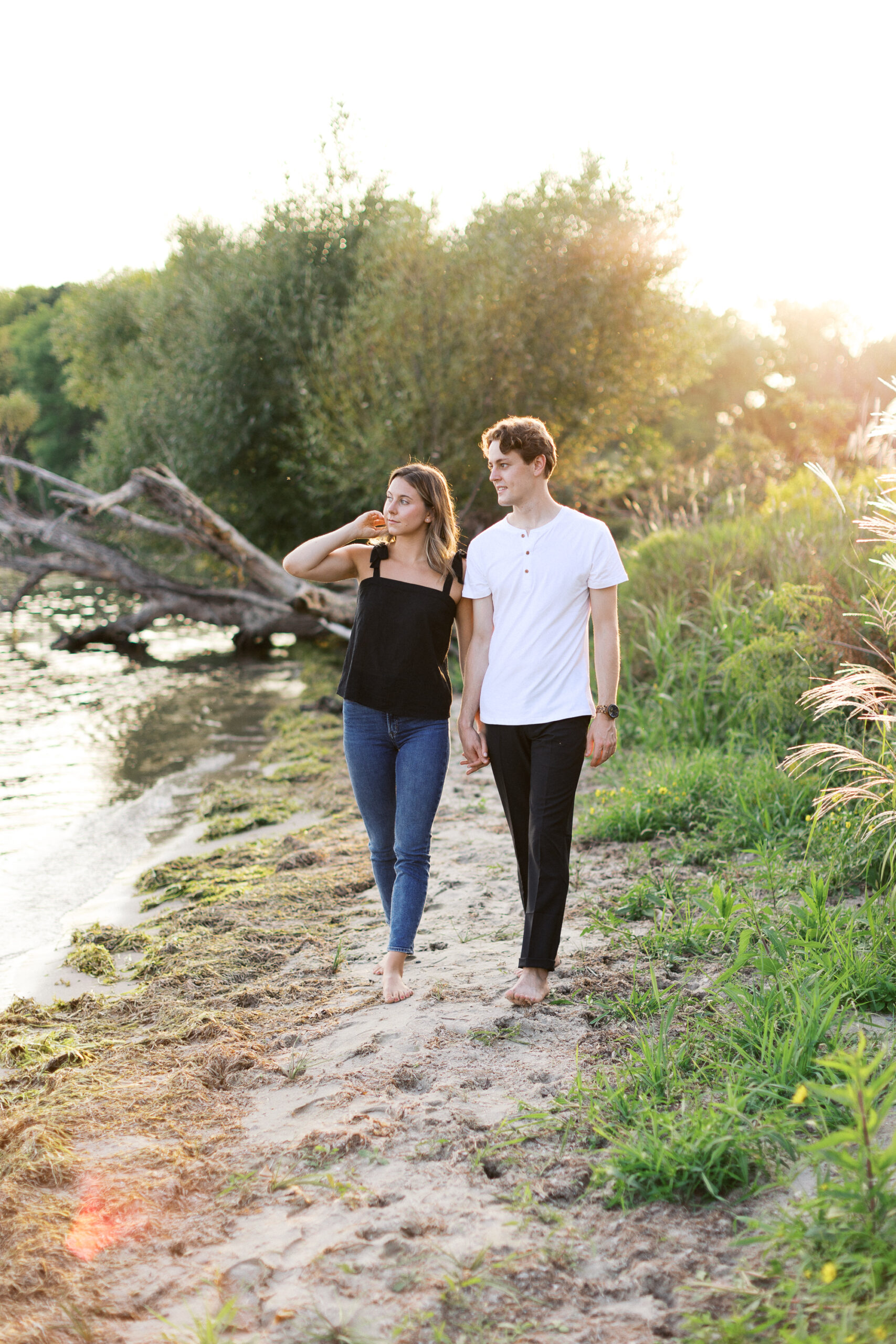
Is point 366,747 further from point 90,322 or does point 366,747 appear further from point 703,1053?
point 90,322

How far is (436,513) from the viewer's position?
3836mm

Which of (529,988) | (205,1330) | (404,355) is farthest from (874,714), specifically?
(404,355)

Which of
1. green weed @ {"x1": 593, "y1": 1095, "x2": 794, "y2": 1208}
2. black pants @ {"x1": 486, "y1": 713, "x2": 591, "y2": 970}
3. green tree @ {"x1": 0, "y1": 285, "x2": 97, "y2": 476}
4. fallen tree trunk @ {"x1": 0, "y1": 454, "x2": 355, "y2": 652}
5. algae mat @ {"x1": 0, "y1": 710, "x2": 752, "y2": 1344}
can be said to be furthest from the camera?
green tree @ {"x1": 0, "y1": 285, "x2": 97, "y2": 476}

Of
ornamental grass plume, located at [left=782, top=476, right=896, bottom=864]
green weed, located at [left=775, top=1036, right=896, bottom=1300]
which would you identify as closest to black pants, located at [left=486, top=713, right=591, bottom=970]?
ornamental grass plume, located at [left=782, top=476, right=896, bottom=864]

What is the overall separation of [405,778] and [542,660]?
74 centimetres

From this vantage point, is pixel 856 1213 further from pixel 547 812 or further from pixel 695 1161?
pixel 547 812

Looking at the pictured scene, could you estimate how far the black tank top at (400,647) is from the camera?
3719 millimetres

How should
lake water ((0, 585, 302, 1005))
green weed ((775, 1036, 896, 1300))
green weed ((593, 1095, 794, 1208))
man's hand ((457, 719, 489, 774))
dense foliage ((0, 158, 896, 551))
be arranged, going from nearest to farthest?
green weed ((775, 1036, 896, 1300)) → green weed ((593, 1095, 794, 1208)) → man's hand ((457, 719, 489, 774)) → lake water ((0, 585, 302, 1005)) → dense foliage ((0, 158, 896, 551))

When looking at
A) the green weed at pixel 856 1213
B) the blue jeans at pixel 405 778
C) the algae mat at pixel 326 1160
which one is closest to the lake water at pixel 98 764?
the algae mat at pixel 326 1160

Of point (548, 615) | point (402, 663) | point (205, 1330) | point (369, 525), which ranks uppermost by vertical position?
point (369, 525)

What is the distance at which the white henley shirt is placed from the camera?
11.6 ft

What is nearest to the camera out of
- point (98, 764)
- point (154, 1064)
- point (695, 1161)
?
point (695, 1161)

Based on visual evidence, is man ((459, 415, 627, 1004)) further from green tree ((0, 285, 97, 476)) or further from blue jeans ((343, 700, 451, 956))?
green tree ((0, 285, 97, 476))

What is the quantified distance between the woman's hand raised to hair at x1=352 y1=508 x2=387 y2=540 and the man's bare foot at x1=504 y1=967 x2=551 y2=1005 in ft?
5.93
